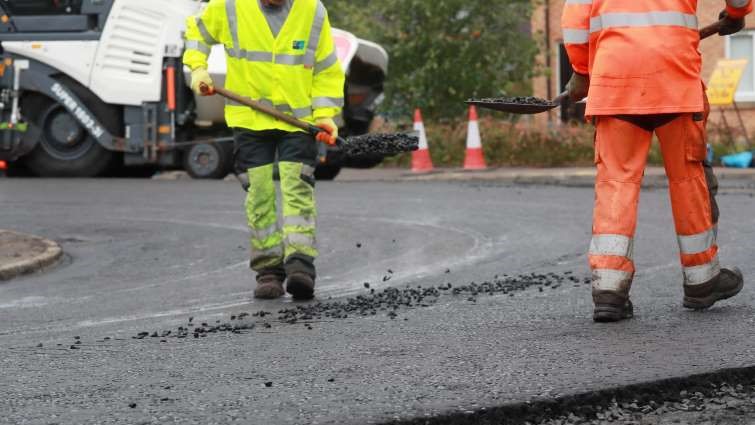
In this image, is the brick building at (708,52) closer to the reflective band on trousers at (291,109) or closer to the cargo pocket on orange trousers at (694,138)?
the reflective band on trousers at (291,109)

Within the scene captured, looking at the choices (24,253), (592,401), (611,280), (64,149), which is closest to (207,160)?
(64,149)

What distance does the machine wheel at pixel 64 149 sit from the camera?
18750mm

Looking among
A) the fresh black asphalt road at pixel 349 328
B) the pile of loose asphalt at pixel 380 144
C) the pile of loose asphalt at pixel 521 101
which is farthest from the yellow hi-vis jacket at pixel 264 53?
the pile of loose asphalt at pixel 521 101

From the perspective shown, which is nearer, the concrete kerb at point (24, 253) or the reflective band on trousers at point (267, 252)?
the reflective band on trousers at point (267, 252)

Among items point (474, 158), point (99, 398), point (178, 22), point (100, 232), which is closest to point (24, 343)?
point (99, 398)

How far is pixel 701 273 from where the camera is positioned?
21.9 feet

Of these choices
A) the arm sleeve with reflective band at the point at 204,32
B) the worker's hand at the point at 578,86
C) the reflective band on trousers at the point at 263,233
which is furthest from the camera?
the reflective band on trousers at the point at 263,233

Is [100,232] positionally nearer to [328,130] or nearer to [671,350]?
[328,130]

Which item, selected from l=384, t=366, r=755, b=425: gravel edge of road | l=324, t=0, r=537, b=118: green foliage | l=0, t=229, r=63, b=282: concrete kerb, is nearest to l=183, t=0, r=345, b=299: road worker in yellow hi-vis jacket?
l=0, t=229, r=63, b=282: concrete kerb

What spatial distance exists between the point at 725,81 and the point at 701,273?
15711mm

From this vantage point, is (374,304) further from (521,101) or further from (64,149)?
(64,149)

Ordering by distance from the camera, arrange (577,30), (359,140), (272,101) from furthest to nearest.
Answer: (359,140) → (272,101) → (577,30)

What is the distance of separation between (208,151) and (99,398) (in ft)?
44.4

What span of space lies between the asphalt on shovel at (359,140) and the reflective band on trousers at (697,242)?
7.13 ft
